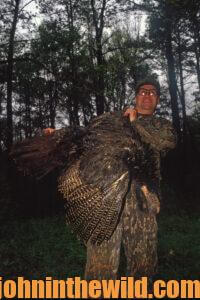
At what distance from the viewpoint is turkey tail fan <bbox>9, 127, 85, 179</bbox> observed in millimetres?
3209

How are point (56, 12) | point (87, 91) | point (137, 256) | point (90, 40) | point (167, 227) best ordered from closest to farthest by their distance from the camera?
point (137, 256)
point (167, 227)
point (87, 91)
point (56, 12)
point (90, 40)

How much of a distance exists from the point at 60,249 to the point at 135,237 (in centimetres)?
557

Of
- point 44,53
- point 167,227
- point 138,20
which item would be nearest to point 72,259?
point 167,227

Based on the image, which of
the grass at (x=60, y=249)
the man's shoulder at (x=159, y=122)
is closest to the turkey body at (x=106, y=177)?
the man's shoulder at (x=159, y=122)

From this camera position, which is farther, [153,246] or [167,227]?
[167,227]

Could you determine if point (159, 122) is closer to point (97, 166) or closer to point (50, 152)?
point (97, 166)

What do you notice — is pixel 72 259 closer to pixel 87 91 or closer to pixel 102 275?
pixel 102 275

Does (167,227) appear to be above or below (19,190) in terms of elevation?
below

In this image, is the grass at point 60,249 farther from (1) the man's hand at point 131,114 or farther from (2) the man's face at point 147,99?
(1) the man's hand at point 131,114

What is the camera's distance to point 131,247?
317 cm

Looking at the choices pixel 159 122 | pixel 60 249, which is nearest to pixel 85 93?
pixel 60 249

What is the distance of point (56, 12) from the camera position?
63.7 feet

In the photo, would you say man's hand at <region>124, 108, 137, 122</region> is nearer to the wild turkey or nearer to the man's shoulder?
the wild turkey

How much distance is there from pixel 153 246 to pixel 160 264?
392 centimetres
